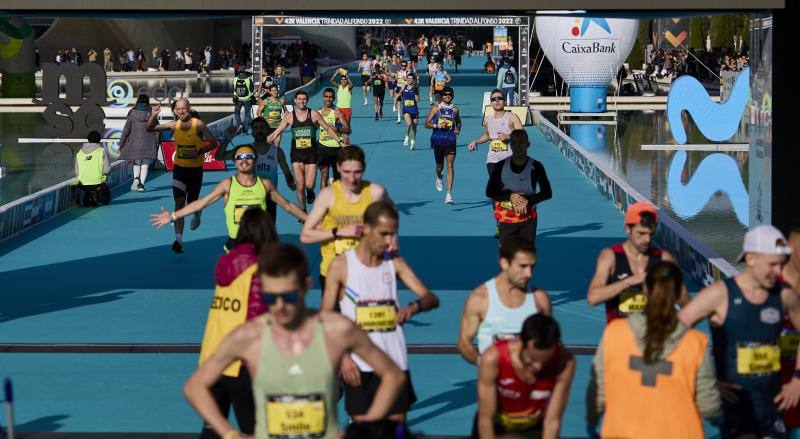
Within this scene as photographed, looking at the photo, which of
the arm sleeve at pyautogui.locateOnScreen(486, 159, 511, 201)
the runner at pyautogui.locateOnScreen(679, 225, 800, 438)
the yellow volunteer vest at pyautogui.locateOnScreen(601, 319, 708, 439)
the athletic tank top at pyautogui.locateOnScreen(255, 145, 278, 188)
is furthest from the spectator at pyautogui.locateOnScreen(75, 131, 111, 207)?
the yellow volunteer vest at pyautogui.locateOnScreen(601, 319, 708, 439)

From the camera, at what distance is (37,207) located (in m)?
19.1

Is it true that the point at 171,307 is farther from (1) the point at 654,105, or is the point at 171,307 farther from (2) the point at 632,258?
(1) the point at 654,105

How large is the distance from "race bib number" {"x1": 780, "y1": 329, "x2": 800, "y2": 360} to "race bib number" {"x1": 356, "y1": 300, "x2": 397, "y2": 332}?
201cm

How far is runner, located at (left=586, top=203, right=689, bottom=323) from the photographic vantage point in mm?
7715

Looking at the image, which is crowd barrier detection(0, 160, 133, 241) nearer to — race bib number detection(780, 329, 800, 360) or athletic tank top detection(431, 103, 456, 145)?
athletic tank top detection(431, 103, 456, 145)

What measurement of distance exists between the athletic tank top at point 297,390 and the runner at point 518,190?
694cm

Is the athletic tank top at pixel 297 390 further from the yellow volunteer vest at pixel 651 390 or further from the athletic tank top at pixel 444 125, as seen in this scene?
the athletic tank top at pixel 444 125

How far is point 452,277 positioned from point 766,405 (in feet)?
27.0

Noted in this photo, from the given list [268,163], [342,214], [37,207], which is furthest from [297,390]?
[37,207]

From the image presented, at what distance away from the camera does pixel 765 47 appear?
38.6ft

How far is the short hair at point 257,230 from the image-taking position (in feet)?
24.2

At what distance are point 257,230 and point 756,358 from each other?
2657 mm

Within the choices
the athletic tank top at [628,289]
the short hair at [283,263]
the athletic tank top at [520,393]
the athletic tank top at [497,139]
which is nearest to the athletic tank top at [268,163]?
the athletic tank top at [497,139]

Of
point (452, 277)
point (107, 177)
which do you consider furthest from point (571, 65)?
point (452, 277)
